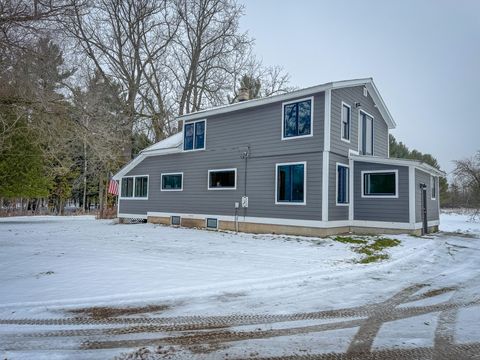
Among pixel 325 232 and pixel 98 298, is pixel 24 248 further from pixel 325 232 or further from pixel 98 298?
pixel 325 232

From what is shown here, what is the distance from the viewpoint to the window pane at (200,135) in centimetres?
1676

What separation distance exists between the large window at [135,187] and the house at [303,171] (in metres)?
3.10

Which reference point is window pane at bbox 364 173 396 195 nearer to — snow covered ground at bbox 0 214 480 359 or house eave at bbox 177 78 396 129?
house eave at bbox 177 78 396 129

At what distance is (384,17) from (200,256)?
31782 millimetres

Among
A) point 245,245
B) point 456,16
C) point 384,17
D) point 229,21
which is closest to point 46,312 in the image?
point 245,245

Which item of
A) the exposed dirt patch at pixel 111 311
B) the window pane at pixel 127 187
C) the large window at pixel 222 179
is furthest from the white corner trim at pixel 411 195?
the window pane at pixel 127 187

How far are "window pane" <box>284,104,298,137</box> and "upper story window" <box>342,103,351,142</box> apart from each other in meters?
1.95

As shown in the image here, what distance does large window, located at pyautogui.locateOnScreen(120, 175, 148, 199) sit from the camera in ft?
64.2

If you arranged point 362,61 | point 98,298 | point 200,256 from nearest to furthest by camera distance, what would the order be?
point 98,298 < point 200,256 < point 362,61

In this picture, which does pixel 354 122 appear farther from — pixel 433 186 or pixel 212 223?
pixel 212 223

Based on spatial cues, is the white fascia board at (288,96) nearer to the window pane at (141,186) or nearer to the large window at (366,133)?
the large window at (366,133)

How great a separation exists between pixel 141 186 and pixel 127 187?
1.34 meters

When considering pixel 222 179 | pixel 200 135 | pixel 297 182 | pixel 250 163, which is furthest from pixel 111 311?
pixel 200 135

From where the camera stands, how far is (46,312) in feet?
14.9
